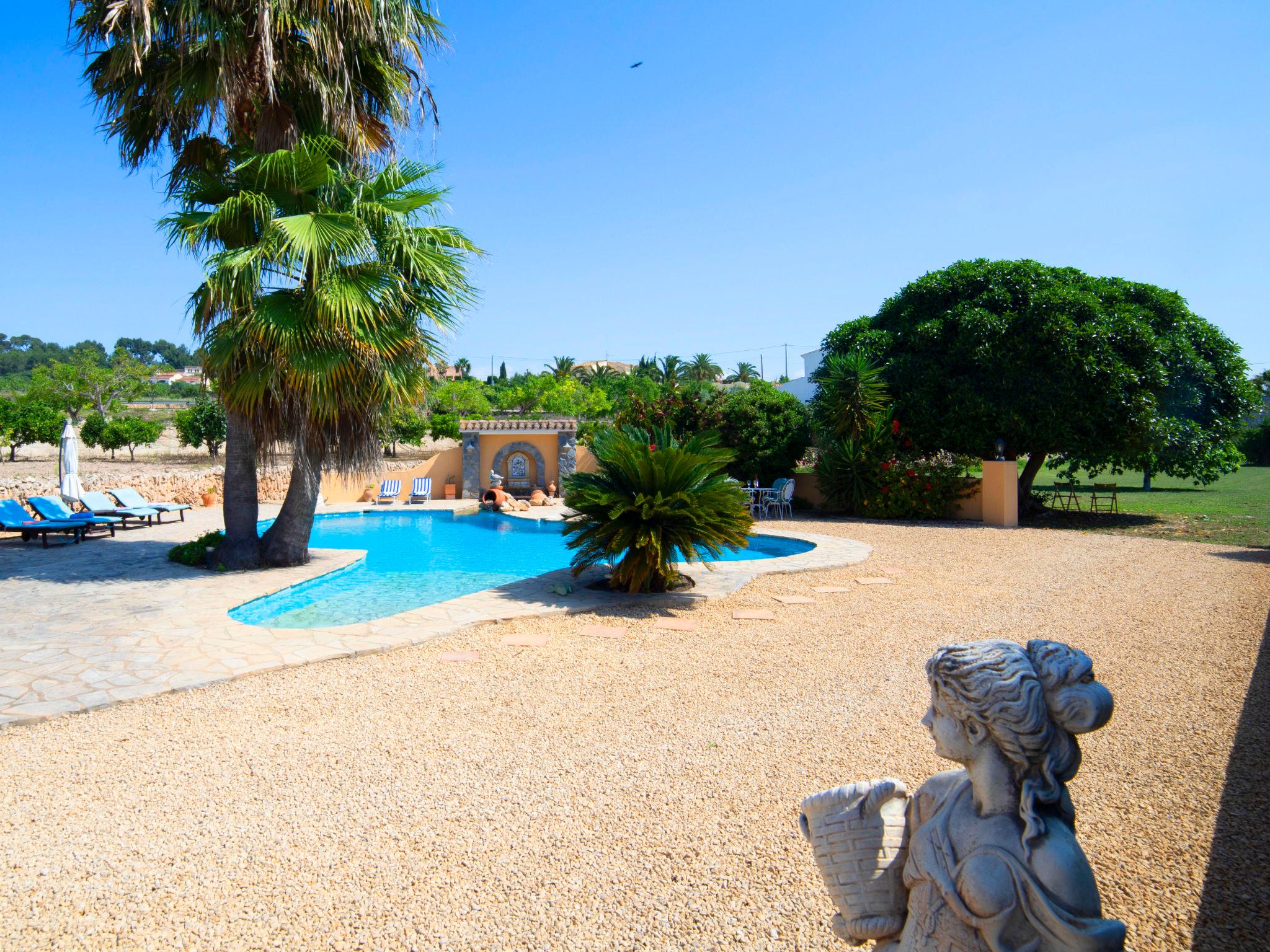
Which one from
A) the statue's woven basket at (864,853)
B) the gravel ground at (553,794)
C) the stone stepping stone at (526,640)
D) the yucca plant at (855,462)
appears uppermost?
the yucca plant at (855,462)

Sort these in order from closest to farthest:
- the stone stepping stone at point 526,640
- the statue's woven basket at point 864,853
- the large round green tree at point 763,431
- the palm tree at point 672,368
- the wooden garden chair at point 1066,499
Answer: the statue's woven basket at point 864,853 < the stone stepping stone at point 526,640 < the wooden garden chair at point 1066,499 < the large round green tree at point 763,431 < the palm tree at point 672,368

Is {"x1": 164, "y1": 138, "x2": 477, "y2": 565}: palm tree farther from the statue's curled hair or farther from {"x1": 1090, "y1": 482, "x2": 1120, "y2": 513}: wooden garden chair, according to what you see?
{"x1": 1090, "y1": 482, "x2": 1120, "y2": 513}: wooden garden chair

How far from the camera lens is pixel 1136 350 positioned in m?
15.1

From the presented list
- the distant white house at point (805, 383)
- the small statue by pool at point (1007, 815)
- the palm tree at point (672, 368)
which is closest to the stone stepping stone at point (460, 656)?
the small statue by pool at point (1007, 815)

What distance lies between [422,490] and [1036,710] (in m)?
20.8

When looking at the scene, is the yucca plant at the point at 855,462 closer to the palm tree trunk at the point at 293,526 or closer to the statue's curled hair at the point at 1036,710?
the palm tree trunk at the point at 293,526

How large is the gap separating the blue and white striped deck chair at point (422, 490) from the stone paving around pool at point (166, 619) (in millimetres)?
9107

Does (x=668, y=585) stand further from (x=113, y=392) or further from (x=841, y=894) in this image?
(x=113, y=392)

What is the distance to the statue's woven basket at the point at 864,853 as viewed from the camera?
168cm

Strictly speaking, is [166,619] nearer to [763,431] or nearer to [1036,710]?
[1036,710]

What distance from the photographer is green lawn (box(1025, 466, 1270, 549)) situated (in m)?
13.6

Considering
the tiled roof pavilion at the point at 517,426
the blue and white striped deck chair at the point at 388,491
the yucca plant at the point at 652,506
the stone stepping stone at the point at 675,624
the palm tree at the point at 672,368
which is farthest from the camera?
the palm tree at the point at 672,368

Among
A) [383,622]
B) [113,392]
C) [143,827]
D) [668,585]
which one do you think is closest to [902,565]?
[668,585]

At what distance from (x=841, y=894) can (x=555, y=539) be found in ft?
45.4
